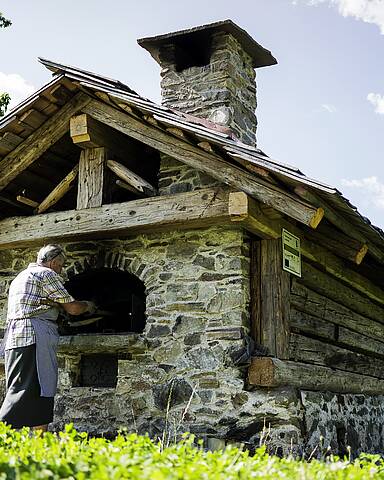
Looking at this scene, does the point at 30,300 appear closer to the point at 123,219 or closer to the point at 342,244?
the point at 123,219

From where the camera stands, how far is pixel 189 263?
275 inches

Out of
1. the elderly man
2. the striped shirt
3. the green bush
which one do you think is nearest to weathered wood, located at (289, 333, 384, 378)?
the elderly man

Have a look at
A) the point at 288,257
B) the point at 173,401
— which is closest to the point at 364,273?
the point at 288,257

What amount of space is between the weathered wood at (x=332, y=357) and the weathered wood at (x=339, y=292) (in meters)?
0.59

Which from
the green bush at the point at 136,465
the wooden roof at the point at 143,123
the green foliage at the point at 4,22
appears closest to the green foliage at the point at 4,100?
the green foliage at the point at 4,22

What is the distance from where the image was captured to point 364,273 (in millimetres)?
9117

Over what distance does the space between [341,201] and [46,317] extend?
2.91m

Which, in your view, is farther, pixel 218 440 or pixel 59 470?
pixel 218 440

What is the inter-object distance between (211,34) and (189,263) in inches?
201

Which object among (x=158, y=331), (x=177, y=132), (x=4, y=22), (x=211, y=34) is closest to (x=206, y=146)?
(x=177, y=132)

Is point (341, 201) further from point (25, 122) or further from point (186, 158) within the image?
point (25, 122)

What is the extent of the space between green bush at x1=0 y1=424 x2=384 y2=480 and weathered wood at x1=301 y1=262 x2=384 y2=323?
13.7 ft

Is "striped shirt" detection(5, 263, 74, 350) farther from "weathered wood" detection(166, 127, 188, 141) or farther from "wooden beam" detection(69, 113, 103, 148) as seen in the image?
"weathered wood" detection(166, 127, 188, 141)

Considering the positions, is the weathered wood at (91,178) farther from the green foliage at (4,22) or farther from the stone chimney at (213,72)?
the green foliage at (4,22)
